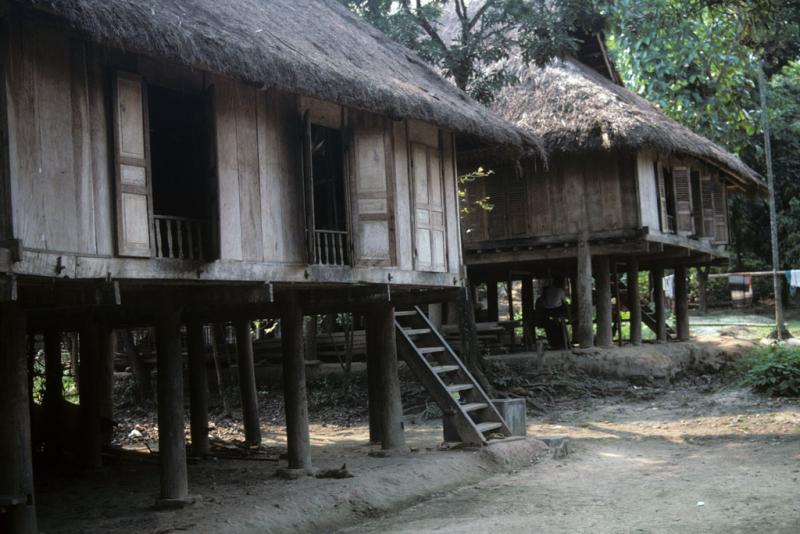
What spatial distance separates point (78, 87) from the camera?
6.71 m

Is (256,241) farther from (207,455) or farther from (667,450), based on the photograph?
(667,450)

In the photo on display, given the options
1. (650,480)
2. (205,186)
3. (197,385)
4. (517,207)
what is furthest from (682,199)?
(205,186)

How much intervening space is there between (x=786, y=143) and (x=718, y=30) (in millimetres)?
19181

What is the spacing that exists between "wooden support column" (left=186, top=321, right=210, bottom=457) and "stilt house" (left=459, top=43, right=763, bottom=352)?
684 centimetres

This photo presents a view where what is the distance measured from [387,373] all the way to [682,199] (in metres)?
10.1

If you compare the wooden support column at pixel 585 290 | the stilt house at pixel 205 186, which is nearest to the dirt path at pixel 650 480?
the stilt house at pixel 205 186

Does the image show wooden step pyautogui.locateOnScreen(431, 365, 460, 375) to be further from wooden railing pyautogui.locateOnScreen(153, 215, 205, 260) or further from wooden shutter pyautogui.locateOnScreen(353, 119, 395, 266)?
wooden railing pyautogui.locateOnScreen(153, 215, 205, 260)

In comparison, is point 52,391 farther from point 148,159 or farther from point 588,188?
point 588,188

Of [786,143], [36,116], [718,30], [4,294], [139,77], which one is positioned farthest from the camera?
[786,143]

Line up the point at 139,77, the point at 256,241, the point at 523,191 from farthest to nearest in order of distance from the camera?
the point at 523,191, the point at 256,241, the point at 139,77

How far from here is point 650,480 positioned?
9.39 meters

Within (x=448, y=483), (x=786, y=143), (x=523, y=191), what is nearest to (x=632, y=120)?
(x=523, y=191)

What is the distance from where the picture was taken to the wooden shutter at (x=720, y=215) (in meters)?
20.9

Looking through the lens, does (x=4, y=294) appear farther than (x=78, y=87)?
No
